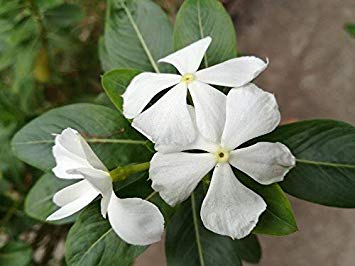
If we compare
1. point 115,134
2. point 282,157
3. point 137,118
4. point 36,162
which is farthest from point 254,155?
point 36,162

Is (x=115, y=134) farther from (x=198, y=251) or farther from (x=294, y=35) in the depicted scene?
(x=294, y=35)

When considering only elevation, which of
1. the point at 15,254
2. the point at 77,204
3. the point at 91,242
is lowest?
the point at 15,254

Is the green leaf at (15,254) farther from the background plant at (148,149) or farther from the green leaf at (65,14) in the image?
the green leaf at (65,14)

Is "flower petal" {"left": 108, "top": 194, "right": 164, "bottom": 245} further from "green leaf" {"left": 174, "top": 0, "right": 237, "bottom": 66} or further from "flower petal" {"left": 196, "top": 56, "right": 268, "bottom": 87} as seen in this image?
"green leaf" {"left": 174, "top": 0, "right": 237, "bottom": 66}

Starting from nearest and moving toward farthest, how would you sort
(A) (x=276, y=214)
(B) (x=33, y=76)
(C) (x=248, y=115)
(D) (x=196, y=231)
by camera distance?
1. (C) (x=248, y=115)
2. (A) (x=276, y=214)
3. (D) (x=196, y=231)
4. (B) (x=33, y=76)

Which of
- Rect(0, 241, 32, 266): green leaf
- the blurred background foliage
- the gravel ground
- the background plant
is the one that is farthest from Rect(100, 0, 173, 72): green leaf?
the gravel ground

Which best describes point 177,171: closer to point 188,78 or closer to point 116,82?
point 188,78

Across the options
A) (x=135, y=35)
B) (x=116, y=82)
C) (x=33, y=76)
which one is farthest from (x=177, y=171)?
(x=33, y=76)
